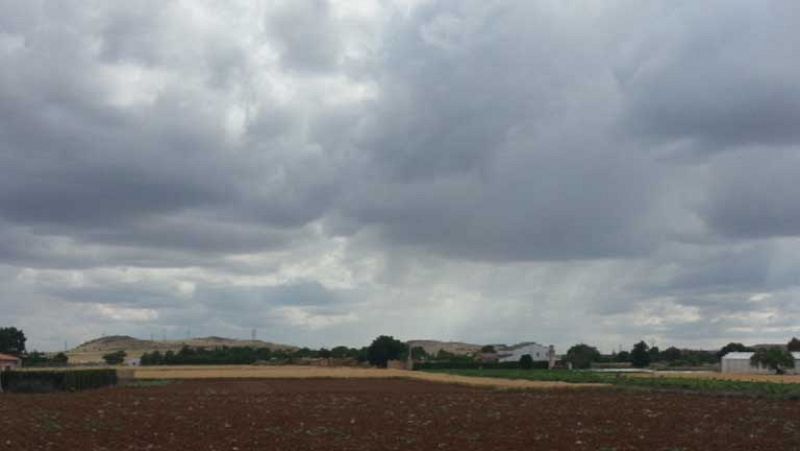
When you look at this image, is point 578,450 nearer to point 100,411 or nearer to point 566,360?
point 100,411

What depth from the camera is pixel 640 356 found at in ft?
630

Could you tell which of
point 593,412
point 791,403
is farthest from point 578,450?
point 791,403

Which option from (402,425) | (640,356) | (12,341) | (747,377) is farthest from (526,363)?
(402,425)

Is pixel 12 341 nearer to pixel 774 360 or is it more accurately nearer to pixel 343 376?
pixel 343 376

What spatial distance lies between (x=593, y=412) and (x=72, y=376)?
1934 inches

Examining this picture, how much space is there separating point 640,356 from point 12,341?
396ft

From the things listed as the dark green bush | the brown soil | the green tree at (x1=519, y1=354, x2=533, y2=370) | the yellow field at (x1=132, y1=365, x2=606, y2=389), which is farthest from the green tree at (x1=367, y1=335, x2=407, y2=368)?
the brown soil

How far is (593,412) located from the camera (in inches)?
1766

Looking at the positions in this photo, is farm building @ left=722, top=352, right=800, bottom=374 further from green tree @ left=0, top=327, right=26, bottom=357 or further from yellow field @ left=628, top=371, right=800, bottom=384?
green tree @ left=0, top=327, right=26, bottom=357

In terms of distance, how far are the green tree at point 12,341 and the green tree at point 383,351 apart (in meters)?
67.5

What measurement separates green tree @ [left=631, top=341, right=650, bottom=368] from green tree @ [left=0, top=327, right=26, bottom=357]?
118 m

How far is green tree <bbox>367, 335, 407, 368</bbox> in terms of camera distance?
19400 cm

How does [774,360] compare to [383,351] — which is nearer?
[774,360]

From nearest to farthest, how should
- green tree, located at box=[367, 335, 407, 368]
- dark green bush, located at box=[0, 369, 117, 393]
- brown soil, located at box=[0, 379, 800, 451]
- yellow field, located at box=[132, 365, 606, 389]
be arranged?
brown soil, located at box=[0, 379, 800, 451], dark green bush, located at box=[0, 369, 117, 393], yellow field, located at box=[132, 365, 606, 389], green tree, located at box=[367, 335, 407, 368]
